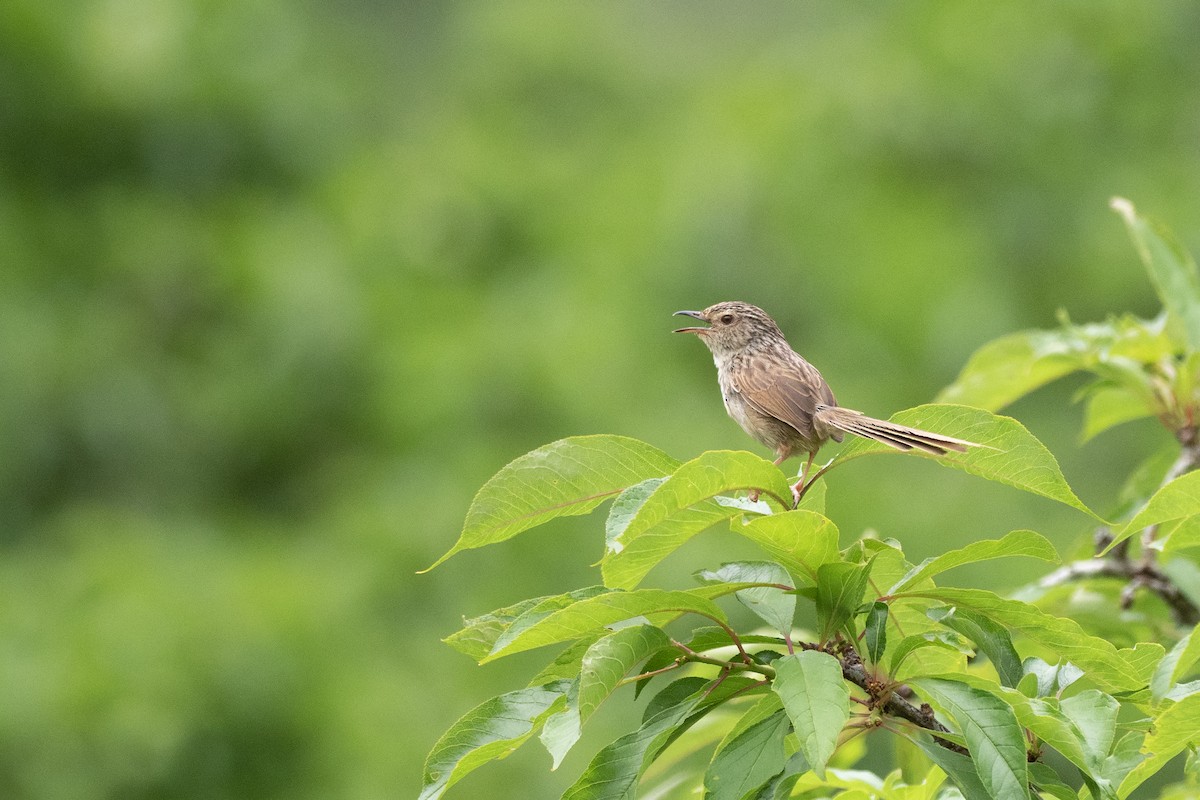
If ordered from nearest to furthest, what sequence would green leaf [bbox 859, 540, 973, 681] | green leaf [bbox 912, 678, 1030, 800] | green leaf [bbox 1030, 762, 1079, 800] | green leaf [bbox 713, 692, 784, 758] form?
green leaf [bbox 912, 678, 1030, 800]
green leaf [bbox 1030, 762, 1079, 800]
green leaf [bbox 713, 692, 784, 758]
green leaf [bbox 859, 540, 973, 681]

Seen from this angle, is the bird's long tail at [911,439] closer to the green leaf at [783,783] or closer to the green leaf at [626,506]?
the green leaf at [626,506]

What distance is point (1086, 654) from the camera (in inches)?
89.0

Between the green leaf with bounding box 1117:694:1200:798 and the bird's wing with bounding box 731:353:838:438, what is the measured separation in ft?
5.46

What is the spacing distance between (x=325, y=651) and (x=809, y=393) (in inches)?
333

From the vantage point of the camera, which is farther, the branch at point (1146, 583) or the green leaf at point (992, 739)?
the branch at point (1146, 583)

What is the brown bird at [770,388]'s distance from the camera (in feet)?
12.2

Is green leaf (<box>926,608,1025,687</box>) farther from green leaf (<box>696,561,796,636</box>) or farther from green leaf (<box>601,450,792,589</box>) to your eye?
green leaf (<box>601,450,792,589</box>)

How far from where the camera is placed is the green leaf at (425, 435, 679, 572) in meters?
2.24

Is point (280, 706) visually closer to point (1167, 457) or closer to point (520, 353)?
point (520, 353)

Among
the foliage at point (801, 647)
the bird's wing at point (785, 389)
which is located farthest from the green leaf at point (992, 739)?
the bird's wing at point (785, 389)

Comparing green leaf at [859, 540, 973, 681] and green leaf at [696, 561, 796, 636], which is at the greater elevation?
green leaf at [696, 561, 796, 636]

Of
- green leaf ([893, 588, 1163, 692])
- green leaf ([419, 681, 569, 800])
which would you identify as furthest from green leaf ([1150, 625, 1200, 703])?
green leaf ([419, 681, 569, 800])

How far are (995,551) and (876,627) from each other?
247mm

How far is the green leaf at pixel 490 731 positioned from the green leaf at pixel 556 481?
0.26 metres
